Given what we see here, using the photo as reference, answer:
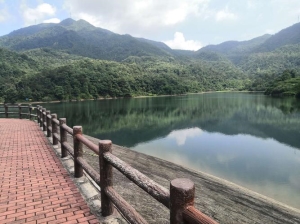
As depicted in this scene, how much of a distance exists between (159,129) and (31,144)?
20.2 metres

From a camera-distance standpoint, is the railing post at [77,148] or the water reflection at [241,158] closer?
the railing post at [77,148]

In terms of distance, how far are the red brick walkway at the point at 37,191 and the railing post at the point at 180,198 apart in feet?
6.06

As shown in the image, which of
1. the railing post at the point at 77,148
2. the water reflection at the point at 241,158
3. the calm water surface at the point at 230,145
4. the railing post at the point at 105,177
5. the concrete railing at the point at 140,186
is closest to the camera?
the concrete railing at the point at 140,186

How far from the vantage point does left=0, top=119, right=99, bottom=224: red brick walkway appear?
3506 millimetres

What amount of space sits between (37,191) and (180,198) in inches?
134

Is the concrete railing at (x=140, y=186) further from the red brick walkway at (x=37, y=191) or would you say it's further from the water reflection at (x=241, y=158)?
the water reflection at (x=241, y=158)

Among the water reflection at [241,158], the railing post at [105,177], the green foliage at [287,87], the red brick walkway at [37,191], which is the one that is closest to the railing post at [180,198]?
the railing post at [105,177]

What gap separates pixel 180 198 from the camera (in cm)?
187

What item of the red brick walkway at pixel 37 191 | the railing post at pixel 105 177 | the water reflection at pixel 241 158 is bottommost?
the water reflection at pixel 241 158

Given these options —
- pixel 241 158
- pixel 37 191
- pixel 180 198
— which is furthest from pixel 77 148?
Answer: pixel 241 158

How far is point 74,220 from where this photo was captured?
134 inches

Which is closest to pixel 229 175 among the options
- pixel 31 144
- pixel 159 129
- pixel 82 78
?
pixel 31 144

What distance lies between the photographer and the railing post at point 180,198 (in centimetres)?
185

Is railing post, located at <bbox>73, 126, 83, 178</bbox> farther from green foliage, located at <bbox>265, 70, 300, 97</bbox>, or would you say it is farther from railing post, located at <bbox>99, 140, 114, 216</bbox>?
green foliage, located at <bbox>265, 70, 300, 97</bbox>
